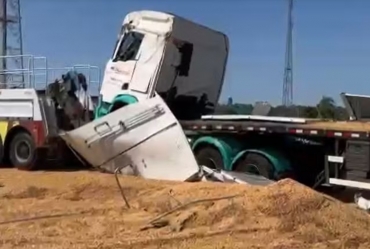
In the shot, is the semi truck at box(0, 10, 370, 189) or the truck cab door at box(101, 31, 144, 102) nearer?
the semi truck at box(0, 10, 370, 189)

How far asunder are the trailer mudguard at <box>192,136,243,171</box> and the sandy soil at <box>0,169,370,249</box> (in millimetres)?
2368

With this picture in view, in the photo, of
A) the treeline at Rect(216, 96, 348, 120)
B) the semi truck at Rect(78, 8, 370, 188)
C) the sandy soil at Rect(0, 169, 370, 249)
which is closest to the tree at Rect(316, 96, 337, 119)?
the treeline at Rect(216, 96, 348, 120)

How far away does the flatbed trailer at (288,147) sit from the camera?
1208 cm

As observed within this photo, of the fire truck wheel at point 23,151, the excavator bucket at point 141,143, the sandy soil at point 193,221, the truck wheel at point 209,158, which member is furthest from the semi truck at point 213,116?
the sandy soil at point 193,221

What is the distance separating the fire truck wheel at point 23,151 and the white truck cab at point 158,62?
2.00 meters

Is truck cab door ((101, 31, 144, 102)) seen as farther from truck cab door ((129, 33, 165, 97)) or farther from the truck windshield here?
truck cab door ((129, 33, 165, 97))

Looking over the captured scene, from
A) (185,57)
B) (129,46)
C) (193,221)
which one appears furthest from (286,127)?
(193,221)

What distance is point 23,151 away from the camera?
16875 mm

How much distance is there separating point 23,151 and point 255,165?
6.35 metres

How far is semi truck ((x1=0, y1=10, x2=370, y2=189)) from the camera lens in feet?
42.4

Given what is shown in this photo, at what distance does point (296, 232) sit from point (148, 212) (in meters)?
2.48

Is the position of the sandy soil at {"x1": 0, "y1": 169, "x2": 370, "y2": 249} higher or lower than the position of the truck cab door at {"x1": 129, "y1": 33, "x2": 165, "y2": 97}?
lower

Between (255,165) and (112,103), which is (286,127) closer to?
(255,165)

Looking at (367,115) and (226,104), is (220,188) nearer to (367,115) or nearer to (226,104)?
(367,115)
